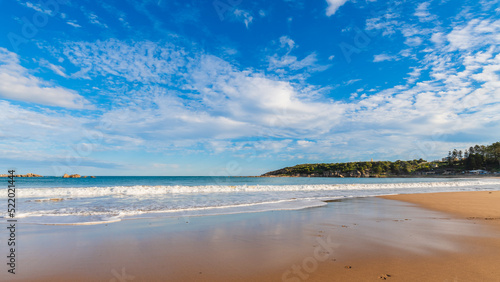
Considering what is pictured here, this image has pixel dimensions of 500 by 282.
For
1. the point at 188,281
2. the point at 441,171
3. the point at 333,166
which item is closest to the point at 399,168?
the point at 441,171

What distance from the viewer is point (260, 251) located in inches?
201

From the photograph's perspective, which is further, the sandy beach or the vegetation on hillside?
the vegetation on hillside

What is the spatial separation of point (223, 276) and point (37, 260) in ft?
12.6

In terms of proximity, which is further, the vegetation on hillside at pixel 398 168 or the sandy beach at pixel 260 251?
the vegetation on hillside at pixel 398 168

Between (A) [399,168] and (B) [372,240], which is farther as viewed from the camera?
(A) [399,168]

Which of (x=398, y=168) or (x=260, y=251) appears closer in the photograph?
(x=260, y=251)

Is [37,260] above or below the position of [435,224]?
above

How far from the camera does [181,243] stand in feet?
18.8

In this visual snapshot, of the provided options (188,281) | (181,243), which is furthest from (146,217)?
(188,281)

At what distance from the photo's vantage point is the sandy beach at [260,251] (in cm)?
392

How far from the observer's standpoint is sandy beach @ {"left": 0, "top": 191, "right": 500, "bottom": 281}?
3.92m

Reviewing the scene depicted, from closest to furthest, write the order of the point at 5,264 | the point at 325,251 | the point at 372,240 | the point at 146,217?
1. the point at 5,264
2. the point at 325,251
3. the point at 372,240
4. the point at 146,217

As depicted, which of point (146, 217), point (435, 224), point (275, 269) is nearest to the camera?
point (275, 269)

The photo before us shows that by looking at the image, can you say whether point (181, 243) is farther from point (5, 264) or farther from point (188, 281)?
point (5, 264)
